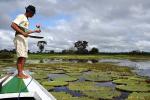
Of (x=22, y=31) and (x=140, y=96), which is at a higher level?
(x=22, y=31)

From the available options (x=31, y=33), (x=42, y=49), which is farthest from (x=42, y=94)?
(x=42, y=49)

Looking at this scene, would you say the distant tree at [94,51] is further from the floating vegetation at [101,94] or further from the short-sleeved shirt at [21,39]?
the short-sleeved shirt at [21,39]

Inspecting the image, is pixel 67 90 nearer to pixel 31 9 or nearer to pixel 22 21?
pixel 22 21

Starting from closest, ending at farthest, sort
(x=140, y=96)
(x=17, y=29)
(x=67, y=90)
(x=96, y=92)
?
1. (x=17, y=29)
2. (x=140, y=96)
3. (x=96, y=92)
4. (x=67, y=90)

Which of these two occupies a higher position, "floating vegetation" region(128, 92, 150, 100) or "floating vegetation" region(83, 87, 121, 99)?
"floating vegetation" region(83, 87, 121, 99)

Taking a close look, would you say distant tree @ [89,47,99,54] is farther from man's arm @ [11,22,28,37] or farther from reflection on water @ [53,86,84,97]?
man's arm @ [11,22,28,37]

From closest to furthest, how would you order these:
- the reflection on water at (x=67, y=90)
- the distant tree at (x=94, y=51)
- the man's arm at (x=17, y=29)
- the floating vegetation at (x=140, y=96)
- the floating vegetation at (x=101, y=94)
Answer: the man's arm at (x=17, y=29) < the floating vegetation at (x=140, y=96) < the floating vegetation at (x=101, y=94) < the reflection on water at (x=67, y=90) < the distant tree at (x=94, y=51)

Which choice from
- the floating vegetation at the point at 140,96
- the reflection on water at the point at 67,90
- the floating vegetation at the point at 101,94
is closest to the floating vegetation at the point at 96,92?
the floating vegetation at the point at 101,94

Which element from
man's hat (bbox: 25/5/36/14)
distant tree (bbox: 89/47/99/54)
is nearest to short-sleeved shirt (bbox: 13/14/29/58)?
man's hat (bbox: 25/5/36/14)

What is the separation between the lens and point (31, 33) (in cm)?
672

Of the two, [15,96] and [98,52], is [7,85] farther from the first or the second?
[98,52]

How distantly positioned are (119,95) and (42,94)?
598 centimetres

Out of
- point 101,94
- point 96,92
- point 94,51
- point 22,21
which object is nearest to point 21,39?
point 22,21

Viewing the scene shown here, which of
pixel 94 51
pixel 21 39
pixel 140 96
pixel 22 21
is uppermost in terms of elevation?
pixel 94 51
